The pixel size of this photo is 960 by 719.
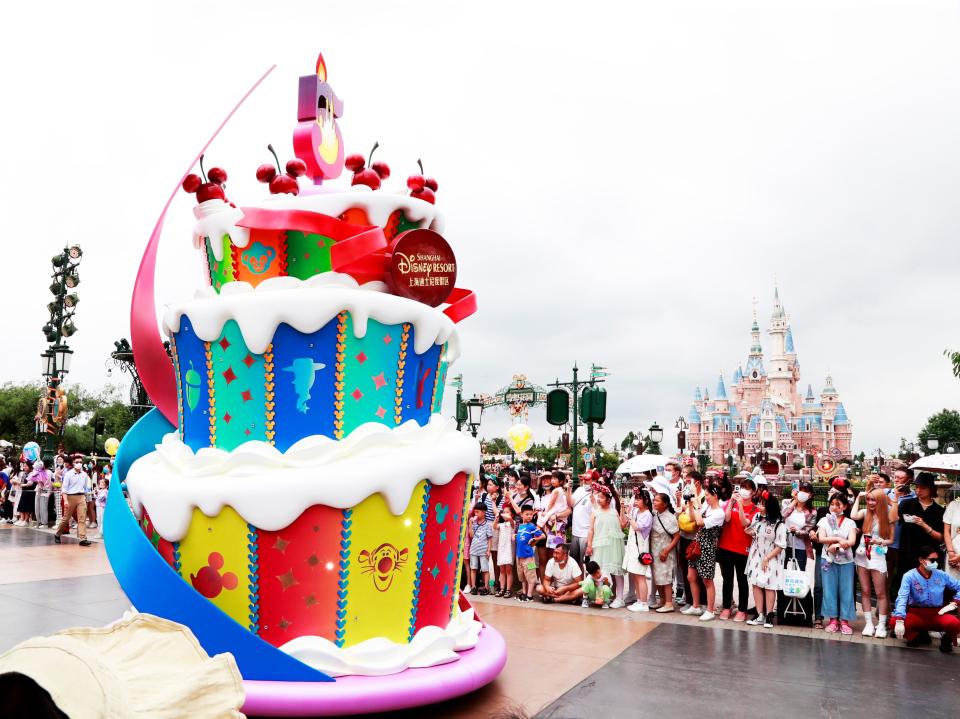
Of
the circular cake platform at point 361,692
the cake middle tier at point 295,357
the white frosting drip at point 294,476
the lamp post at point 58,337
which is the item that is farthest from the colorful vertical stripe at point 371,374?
the lamp post at point 58,337

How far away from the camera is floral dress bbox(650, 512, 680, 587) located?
376 inches

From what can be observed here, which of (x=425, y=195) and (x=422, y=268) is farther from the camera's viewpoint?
(x=425, y=195)

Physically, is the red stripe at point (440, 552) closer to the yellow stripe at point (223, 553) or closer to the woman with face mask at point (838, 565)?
the yellow stripe at point (223, 553)

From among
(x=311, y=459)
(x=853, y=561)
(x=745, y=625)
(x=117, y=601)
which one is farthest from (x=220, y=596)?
(x=853, y=561)

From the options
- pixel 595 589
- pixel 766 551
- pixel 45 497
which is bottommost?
pixel 595 589

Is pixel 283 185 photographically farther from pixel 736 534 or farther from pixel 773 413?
pixel 773 413

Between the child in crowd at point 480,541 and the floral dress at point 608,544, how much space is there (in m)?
1.64

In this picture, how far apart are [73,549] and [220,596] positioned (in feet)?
37.9

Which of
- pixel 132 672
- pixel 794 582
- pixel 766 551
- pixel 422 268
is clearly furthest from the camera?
pixel 766 551

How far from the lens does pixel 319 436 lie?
553 centimetres

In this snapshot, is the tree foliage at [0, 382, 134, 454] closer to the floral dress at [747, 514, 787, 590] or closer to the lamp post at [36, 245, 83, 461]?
the lamp post at [36, 245, 83, 461]

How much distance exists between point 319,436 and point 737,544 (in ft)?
19.4

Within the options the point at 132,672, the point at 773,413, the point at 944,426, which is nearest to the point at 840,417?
the point at 773,413

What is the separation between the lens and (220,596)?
549 centimetres
